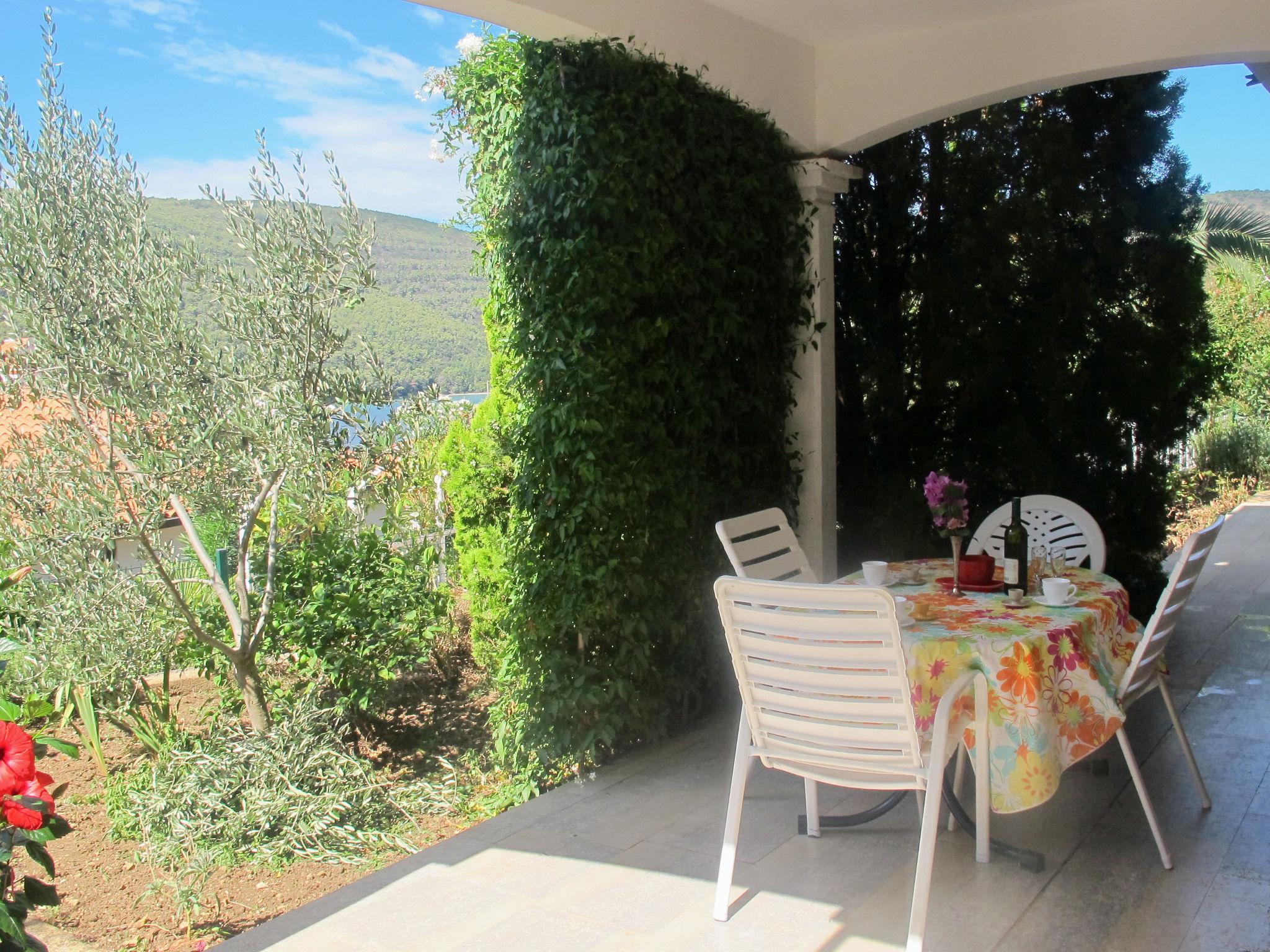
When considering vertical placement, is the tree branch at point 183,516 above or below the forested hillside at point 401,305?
below

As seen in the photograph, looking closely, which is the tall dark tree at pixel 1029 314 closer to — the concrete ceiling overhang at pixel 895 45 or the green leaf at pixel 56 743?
the concrete ceiling overhang at pixel 895 45

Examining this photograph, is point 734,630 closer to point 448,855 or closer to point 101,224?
point 448,855

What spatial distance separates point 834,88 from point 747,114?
713mm

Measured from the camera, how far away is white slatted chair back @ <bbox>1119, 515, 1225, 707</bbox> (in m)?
2.85

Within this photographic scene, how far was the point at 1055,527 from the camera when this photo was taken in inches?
156

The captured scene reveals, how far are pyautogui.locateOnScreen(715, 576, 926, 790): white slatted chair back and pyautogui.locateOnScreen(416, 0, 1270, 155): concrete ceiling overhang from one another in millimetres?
2303

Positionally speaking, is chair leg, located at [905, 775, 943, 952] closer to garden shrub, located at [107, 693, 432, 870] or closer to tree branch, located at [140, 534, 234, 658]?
garden shrub, located at [107, 693, 432, 870]

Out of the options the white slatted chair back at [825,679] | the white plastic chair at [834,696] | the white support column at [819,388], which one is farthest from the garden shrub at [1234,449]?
the white slatted chair back at [825,679]

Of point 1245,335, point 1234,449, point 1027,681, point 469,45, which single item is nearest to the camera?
point 1027,681

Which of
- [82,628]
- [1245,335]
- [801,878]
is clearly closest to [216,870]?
[82,628]

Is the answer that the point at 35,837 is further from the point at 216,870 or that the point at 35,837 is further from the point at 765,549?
the point at 765,549

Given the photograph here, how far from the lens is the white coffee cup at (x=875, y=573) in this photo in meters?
3.39

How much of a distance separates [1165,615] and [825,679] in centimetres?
111

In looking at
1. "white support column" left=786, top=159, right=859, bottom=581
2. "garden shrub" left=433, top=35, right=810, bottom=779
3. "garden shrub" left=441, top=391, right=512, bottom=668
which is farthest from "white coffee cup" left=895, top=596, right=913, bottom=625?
"white support column" left=786, top=159, right=859, bottom=581
